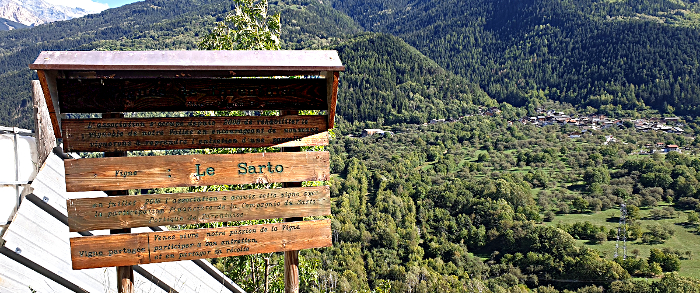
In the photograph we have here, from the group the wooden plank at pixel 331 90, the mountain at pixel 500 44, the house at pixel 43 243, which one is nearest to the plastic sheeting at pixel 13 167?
the house at pixel 43 243

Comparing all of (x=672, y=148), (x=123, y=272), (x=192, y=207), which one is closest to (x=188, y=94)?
(x=192, y=207)

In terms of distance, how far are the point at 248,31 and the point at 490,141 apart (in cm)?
8940

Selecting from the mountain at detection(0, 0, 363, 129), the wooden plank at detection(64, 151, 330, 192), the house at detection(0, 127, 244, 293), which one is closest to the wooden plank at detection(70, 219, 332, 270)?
the house at detection(0, 127, 244, 293)

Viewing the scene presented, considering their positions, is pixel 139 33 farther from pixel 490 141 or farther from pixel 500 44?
pixel 500 44

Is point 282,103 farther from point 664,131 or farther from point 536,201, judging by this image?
point 664,131

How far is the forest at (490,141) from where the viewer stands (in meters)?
41.4

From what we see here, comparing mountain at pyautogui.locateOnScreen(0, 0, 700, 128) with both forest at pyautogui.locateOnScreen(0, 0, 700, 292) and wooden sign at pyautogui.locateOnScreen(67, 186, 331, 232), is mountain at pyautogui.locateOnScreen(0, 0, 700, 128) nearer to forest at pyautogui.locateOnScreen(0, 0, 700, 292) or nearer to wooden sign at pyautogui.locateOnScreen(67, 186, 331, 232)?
forest at pyautogui.locateOnScreen(0, 0, 700, 292)

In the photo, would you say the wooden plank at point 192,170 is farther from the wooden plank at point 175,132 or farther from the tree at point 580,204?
the tree at point 580,204

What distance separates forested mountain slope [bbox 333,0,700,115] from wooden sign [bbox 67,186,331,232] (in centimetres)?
11846

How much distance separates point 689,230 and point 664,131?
50.3m

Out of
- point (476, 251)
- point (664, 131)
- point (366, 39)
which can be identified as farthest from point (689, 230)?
point (366, 39)

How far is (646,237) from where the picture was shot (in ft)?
158

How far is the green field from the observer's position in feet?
138

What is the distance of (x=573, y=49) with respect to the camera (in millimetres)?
129750
